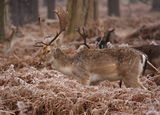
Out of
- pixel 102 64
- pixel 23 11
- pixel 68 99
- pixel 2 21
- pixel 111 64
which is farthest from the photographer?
pixel 23 11

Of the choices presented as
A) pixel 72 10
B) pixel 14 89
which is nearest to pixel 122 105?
pixel 14 89

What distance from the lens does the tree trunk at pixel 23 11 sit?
2662 centimetres

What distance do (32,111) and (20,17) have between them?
20760 mm

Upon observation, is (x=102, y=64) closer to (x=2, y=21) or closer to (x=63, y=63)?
(x=63, y=63)

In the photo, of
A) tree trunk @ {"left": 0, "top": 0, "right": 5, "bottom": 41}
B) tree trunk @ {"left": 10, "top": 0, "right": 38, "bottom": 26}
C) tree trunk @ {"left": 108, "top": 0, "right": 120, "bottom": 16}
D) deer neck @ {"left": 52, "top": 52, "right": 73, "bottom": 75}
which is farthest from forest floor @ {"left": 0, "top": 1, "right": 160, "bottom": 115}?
tree trunk @ {"left": 108, "top": 0, "right": 120, "bottom": 16}

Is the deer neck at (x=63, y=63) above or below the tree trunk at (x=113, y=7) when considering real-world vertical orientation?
above

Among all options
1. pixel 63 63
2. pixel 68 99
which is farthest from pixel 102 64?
pixel 68 99

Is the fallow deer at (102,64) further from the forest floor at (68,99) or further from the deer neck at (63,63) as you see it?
the forest floor at (68,99)

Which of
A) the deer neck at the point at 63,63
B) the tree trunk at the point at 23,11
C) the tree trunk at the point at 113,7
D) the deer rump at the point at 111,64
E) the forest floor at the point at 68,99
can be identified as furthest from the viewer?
the tree trunk at the point at 113,7

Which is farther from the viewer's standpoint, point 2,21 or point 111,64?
point 2,21

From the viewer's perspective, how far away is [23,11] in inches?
1056

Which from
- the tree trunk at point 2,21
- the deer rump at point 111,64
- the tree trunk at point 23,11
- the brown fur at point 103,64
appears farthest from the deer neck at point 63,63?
the tree trunk at point 23,11

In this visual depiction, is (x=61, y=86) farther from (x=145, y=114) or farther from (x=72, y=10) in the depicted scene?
(x=72, y=10)

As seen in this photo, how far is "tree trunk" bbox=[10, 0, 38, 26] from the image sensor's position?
87.4 feet
